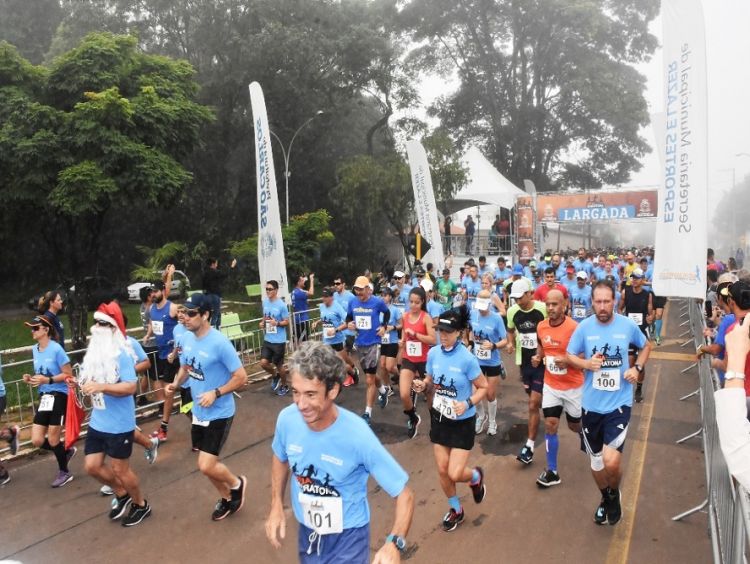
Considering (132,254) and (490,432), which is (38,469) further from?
(132,254)

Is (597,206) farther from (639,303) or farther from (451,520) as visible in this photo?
(451,520)

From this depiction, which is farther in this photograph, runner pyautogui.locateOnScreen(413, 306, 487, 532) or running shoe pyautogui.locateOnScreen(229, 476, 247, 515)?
running shoe pyautogui.locateOnScreen(229, 476, 247, 515)

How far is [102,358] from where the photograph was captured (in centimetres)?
483

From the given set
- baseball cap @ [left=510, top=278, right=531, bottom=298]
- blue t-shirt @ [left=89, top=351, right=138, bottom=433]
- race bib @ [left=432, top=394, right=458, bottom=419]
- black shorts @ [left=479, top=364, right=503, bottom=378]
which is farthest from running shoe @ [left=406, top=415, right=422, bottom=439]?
blue t-shirt @ [left=89, top=351, right=138, bottom=433]

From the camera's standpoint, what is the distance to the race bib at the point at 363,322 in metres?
8.16

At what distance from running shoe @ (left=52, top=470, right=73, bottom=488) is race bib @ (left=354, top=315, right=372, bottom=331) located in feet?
13.0

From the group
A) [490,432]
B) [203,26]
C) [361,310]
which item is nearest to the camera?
[490,432]

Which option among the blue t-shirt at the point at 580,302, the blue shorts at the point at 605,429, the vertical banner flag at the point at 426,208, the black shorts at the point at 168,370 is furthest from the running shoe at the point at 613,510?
the vertical banner flag at the point at 426,208

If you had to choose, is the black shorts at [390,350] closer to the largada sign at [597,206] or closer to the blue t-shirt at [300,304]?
the blue t-shirt at [300,304]

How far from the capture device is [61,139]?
12852 mm

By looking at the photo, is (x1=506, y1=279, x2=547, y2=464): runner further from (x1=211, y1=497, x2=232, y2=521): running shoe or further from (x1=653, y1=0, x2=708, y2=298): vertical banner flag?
(x1=211, y1=497, x2=232, y2=521): running shoe

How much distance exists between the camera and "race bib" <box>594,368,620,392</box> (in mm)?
4691

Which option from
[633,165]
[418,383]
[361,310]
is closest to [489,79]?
[633,165]

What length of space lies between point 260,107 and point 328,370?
821 cm
